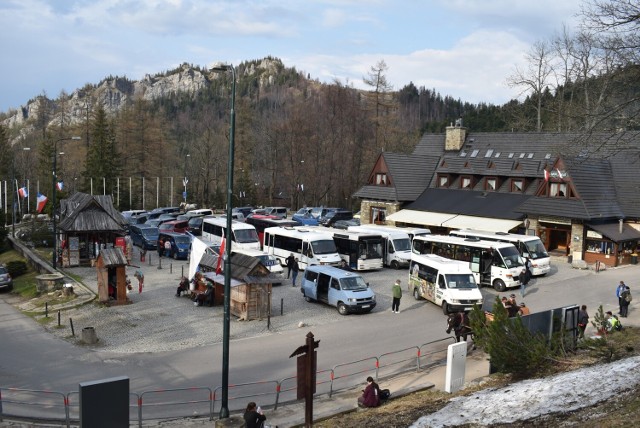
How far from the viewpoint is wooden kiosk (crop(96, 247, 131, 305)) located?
86.3 ft

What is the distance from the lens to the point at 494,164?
1836 inches

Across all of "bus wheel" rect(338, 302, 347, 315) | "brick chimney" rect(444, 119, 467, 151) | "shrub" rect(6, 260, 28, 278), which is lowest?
"shrub" rect(6, 260, 28, 278)

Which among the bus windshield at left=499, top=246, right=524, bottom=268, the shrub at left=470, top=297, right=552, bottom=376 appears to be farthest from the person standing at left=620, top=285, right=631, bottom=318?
the shrub at left=470, top=297, right=552, bottom=376

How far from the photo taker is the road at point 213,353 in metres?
17.8

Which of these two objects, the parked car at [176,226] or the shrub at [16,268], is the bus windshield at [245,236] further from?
the shrub at [16,268]

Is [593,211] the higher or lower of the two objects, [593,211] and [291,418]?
the higher

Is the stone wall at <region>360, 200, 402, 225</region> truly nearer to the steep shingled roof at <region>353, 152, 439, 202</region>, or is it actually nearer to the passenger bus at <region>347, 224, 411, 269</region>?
the steep shingled roof at <region>353, 152, 439, 202</region>

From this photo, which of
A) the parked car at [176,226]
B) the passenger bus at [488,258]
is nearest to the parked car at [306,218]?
the parked car at [176,226]

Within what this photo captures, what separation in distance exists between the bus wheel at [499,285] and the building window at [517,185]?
17.0 m

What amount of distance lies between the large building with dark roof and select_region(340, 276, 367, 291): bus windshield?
1371 centimetres

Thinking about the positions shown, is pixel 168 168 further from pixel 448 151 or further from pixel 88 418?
pixel 88 418

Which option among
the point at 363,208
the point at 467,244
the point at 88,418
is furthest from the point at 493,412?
the point at 363,208

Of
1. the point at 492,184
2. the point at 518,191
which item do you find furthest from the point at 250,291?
the point at 492,184

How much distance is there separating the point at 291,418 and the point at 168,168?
7898 cm
